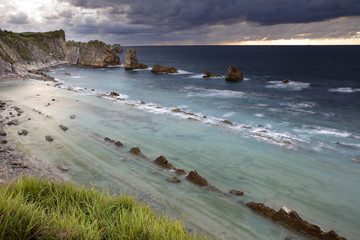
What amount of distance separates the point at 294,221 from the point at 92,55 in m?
93.0

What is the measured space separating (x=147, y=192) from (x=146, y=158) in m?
3.79

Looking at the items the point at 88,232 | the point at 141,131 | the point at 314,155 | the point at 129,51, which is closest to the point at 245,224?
the point at 88,232

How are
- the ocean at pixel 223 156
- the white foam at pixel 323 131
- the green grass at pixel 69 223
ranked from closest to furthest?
the green grass at pixel 69 223, the ocean at pixel 223 156, the white foam at pixel 323 131

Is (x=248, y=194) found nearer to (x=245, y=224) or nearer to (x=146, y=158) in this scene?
(x=245, y=224)

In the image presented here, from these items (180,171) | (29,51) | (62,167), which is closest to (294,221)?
(180,171)

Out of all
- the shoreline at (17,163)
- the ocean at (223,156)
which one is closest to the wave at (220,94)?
the ocean at (223,156)

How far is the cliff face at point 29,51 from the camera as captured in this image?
50297 mm

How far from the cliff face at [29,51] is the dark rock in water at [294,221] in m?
52.1

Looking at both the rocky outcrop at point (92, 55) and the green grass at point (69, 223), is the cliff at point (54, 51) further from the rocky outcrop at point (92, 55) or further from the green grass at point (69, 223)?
the green grass at point (69, 223)

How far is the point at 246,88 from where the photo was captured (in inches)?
1804

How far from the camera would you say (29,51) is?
7138 cm

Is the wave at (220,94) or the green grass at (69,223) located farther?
the wave at (220,94)

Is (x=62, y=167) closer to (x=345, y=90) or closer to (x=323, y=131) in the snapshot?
(x=323, y=131)

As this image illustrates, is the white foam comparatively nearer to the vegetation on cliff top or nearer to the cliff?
the vegetation on cliff top
